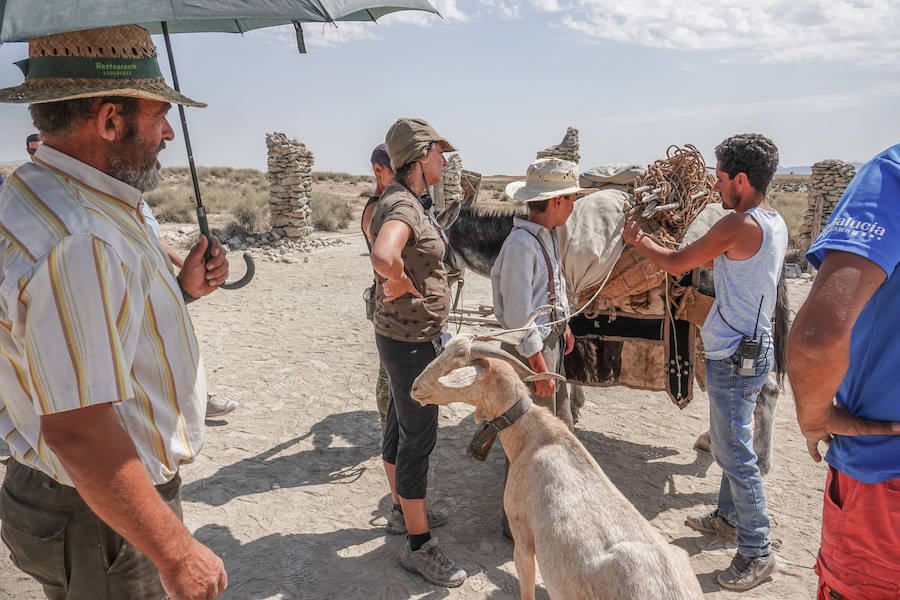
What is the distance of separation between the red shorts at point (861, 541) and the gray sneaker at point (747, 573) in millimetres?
1630

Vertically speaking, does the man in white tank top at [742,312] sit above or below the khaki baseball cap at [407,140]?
below

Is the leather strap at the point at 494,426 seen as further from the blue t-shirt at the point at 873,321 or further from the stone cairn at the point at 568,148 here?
the stone cairn at the point at 568,148

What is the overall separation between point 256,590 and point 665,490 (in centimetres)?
295

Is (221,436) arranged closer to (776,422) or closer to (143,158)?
(143,158)

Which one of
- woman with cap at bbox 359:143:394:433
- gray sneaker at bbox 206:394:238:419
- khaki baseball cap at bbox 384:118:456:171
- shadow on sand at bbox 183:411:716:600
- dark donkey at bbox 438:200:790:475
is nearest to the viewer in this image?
khaki baseball cap at bbox 384:118:456:171

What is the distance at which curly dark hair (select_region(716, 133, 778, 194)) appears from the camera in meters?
2.98

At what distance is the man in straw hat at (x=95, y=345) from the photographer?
1.41 metres

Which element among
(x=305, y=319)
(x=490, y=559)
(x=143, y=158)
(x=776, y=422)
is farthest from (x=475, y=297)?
(x=143, y=158)

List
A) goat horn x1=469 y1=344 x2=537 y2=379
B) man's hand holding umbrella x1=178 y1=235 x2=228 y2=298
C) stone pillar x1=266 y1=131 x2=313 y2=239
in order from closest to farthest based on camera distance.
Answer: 1. man's hand holding umbrella x1=178 y1=235 x2=228 y2=298
2. goat horn x1=469 y1=344 x2=537 y2=379
3. stone pillar x1=266 y1=131 x2=313 y2=239

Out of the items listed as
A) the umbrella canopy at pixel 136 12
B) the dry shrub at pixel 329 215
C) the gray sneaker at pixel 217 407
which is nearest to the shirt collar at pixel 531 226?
the umbrella canopy at pixel 136 12

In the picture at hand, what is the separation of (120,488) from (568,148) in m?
18.7

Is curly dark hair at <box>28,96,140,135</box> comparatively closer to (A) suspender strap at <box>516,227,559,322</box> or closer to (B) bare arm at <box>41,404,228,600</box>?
(B) bare arm at <box>41,404,228,600</box>

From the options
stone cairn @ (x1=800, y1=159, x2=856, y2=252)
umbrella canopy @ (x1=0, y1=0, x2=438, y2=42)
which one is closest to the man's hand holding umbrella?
umbrella canopy @ (x1=0, y1=0, x2=438, y2=42)

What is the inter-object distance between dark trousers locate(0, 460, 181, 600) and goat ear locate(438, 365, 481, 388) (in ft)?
4.16
